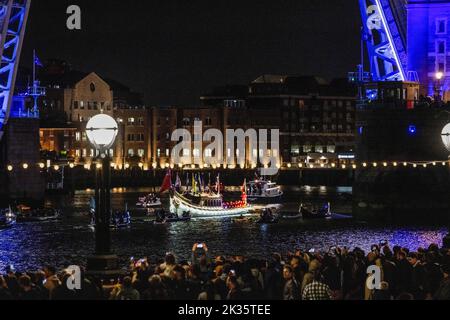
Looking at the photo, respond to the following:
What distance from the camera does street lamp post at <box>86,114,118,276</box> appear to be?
18391 mm

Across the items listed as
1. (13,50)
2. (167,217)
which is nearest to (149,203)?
(167,217)

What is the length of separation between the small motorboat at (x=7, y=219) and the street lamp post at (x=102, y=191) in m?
39.4

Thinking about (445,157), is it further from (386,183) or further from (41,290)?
(41,290)

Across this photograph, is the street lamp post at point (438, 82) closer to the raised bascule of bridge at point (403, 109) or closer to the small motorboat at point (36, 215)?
the raised bascule of bridge at point (403, 109)

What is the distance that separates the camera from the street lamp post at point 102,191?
1839 cm

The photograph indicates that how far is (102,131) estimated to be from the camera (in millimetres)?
18391

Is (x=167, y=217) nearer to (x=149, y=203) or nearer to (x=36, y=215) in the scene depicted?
(x=36, y=215)

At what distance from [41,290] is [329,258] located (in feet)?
18.6

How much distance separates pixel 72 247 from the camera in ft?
159

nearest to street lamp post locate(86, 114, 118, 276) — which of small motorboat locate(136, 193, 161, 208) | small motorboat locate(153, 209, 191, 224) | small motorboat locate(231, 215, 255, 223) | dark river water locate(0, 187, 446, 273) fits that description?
dark river water locate(0, 187, 446, 273)

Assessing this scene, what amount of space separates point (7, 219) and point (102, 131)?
137 feet

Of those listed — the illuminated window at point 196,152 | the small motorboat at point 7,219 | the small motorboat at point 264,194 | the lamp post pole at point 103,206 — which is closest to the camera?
the lamp post pole at point 103,206

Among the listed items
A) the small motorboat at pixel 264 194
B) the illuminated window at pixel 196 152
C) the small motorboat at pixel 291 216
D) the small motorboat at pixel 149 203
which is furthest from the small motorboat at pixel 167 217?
the illuminated window at pixel 196 152

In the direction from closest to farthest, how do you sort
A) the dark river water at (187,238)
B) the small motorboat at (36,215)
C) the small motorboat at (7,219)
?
the dark river water at (187,238) < the small motorboat at (7,219) < the small motorboat at (36,215)
